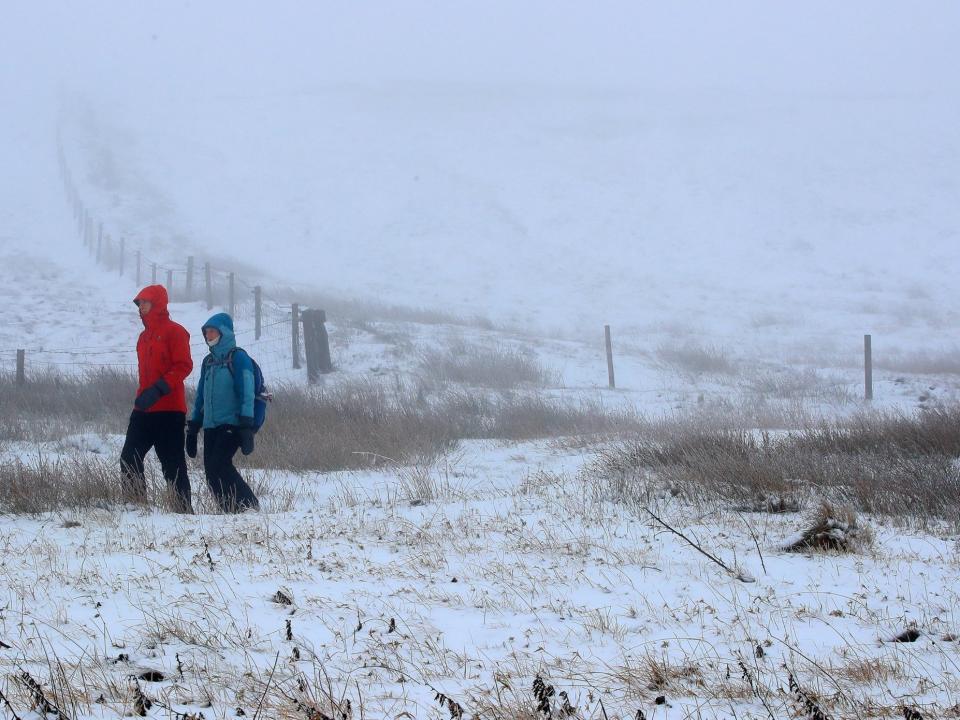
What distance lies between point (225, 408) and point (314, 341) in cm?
956

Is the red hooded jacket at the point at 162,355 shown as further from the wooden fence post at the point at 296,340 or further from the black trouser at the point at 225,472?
the wooden fence post at the point at 296,340

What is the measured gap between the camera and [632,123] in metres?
56.9

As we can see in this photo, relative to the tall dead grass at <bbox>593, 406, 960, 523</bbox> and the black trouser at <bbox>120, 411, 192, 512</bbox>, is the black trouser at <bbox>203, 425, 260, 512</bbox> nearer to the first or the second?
the black trouser at <bbox>120, 411, 192, 512</bbox>

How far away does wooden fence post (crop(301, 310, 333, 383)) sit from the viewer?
15680 mm

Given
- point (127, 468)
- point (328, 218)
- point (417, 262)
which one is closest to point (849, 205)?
point (417, 262)

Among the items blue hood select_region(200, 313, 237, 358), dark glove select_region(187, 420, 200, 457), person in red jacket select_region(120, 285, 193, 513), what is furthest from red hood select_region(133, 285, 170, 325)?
dark glove select_region(187, 420, 200, 457)

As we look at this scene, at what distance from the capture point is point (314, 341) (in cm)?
1583

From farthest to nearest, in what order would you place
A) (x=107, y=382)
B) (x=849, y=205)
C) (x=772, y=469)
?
(x=849, y=205) → (x=107, y=382) → (x=772, y=469)

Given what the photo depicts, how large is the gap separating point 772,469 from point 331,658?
15.4 ft

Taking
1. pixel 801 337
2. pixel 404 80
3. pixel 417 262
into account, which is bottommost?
pixel 801 337

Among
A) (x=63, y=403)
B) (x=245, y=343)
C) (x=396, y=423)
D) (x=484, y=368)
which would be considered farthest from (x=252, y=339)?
(x=396, y=423)

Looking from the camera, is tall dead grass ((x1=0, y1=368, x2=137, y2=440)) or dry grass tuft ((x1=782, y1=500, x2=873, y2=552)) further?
tall dead grass ((x1=0, y1=368, x2=137, y2=440))

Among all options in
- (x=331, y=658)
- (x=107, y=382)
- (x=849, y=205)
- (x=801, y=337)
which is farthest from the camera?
(x=849, y=205)

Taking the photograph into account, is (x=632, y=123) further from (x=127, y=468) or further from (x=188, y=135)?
(x=127, y=468)
